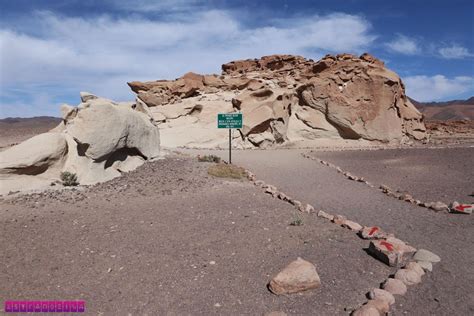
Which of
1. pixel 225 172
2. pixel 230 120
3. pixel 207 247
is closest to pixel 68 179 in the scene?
pixel 225 172

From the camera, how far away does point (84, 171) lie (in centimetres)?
907

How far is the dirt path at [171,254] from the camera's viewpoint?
4027mm

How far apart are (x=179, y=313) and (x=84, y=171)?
6.27 m

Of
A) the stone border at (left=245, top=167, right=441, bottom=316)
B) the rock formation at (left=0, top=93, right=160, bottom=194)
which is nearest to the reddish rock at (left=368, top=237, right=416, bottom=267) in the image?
the stone border at (left=245, top=167, right=441, bottom=316)

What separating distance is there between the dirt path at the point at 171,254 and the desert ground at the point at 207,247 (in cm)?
2

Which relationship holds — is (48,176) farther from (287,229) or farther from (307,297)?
(307,297)

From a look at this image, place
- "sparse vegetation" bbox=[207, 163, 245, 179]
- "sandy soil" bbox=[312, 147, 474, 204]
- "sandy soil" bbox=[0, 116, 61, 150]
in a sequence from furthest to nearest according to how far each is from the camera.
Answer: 1. "sandy soil" bbox=[0, 116, 61, 150]
2. "sparse vegetation" bbox=[207, 163, 245, 179]
3. "sandy soil" bbox=[312, 147, 474, 204]

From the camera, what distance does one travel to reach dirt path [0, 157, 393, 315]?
4027 mm

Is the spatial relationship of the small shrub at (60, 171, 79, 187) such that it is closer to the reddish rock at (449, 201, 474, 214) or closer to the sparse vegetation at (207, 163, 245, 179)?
the sparse vegetation at (207, 163, 245, 179)

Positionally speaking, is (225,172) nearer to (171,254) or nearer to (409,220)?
(409,220)

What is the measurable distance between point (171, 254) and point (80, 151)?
5309mm

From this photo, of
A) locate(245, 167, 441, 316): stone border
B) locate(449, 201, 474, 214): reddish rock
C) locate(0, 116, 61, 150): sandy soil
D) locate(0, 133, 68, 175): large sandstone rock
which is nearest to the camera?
locate(245, 167, 441, 316): stone border

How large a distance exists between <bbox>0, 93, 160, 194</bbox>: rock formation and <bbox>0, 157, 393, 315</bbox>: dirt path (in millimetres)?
1086

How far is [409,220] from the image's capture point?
7.39m
